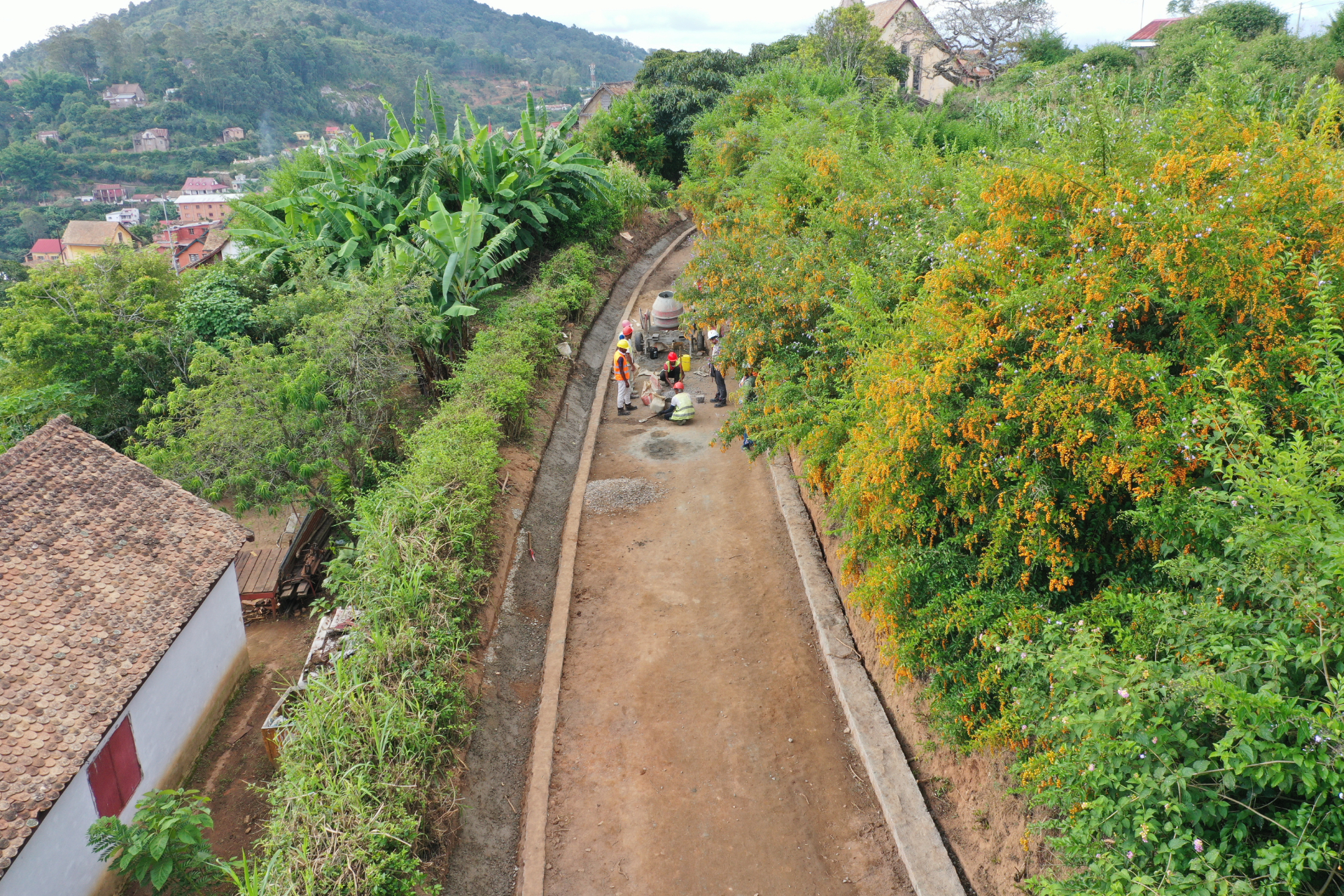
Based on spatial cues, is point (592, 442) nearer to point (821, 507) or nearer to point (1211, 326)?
point (821, 507)

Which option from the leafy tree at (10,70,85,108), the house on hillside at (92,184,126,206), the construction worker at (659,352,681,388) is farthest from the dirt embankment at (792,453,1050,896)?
the leafy tree at (10,70,85,108)

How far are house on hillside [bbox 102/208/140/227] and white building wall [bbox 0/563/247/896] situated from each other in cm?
5732

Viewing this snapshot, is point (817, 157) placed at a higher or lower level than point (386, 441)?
higher

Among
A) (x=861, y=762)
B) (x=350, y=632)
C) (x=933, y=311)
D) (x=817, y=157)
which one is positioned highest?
(x=817, y=157)

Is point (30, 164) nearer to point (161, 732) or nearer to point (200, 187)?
point (200, 187)

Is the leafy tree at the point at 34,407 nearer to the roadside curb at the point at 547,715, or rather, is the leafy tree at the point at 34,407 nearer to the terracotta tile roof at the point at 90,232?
the roadside curb at the point at 547,715

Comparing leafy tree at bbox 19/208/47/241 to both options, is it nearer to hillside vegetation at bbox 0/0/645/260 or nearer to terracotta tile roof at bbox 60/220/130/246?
hillside vegetation at bbox 0/0/645/260

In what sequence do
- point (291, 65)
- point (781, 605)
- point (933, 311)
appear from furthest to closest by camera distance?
point (291, 65), point (781, 605), point (933, 311)

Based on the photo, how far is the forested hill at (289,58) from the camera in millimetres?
79188

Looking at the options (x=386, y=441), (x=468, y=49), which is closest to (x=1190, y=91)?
(x=386, y=441)

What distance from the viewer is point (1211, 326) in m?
4.70

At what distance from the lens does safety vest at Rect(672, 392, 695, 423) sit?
13969mm

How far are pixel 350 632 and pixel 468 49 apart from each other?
131 meters

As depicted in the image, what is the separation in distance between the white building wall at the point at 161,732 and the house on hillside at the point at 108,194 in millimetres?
73652
